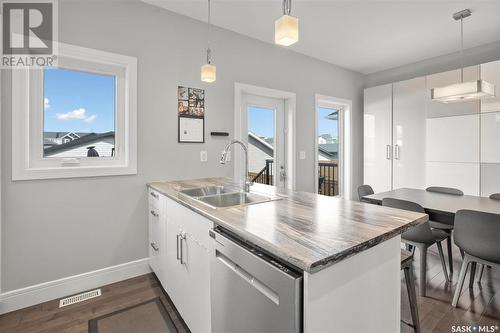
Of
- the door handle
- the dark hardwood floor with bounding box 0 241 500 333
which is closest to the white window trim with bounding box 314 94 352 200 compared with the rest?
the door handle

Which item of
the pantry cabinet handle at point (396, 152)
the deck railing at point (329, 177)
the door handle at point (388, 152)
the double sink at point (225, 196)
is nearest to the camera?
the double sink at point (225, 196)

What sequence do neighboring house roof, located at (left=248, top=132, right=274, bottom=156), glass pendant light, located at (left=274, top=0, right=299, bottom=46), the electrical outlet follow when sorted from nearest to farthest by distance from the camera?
1. glass pendant light, located at (left=274, top=0, right=299, bottom=46)
2. the electrical outlet
3. neighboring house roof, located at (left=248, top=132, right=274, bottom=156)

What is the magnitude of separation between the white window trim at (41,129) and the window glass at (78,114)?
0.20 feet

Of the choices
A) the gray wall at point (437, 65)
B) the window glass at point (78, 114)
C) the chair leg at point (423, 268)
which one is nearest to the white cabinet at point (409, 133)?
the gray wall at point (437, 65)

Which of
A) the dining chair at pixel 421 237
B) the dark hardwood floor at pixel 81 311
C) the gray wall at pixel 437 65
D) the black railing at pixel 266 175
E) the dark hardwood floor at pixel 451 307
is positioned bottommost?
the dark hardwood floor at pixel 81 311

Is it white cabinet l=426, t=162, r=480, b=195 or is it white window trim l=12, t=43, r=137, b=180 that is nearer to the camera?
white window trim l=12, t=43, r=137, b=180

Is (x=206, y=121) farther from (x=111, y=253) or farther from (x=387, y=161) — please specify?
(x=387, y=161)

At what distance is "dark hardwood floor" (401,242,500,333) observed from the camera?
1.79 metres

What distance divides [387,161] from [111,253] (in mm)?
4156

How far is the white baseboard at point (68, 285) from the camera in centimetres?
198

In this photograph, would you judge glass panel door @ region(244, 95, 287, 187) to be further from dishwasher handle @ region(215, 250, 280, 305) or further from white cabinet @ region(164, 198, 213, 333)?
dishwasher handle @ region(215, 250, 280, 305)

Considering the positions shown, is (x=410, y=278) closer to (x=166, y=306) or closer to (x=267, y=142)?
(x=166, y=306)

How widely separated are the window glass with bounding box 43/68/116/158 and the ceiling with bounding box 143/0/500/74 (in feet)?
3.34

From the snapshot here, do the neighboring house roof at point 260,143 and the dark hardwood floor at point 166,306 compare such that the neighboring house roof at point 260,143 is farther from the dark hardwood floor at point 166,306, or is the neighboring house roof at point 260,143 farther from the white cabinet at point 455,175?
the white cabinet at point 455,175
